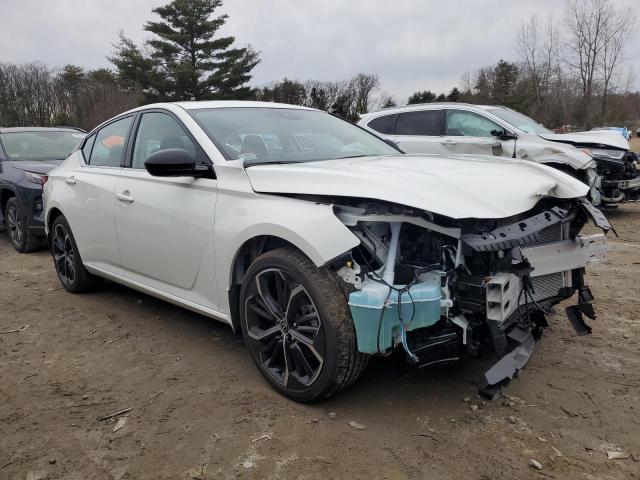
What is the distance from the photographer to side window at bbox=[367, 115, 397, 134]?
919 centimetres

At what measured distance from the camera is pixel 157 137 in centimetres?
387

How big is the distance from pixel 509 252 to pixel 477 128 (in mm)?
6255

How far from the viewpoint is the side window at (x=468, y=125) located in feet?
27.1

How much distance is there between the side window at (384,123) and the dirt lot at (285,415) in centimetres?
578

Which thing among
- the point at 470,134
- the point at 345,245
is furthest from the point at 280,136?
the point at 470,134

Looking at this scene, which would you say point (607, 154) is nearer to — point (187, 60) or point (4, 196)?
point (4, 196)

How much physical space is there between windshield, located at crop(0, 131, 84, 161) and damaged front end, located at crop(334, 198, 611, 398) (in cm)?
631

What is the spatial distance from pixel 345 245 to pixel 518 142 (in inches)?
247

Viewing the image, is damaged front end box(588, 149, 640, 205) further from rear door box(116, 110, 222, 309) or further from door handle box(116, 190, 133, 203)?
door handle box(116, 190, 133, 203)

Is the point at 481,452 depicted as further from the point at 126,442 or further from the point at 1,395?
the point at 1,395

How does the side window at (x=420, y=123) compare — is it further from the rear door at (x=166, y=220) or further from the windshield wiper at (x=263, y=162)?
the windshield wiper at (x=263, y=162)

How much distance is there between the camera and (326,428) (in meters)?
2.64

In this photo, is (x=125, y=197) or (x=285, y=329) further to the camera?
(x=125, y=197)

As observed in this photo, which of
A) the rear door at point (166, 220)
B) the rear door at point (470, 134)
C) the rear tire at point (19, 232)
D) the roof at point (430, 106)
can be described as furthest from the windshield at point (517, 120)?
the rear tire at point (19, 232)
